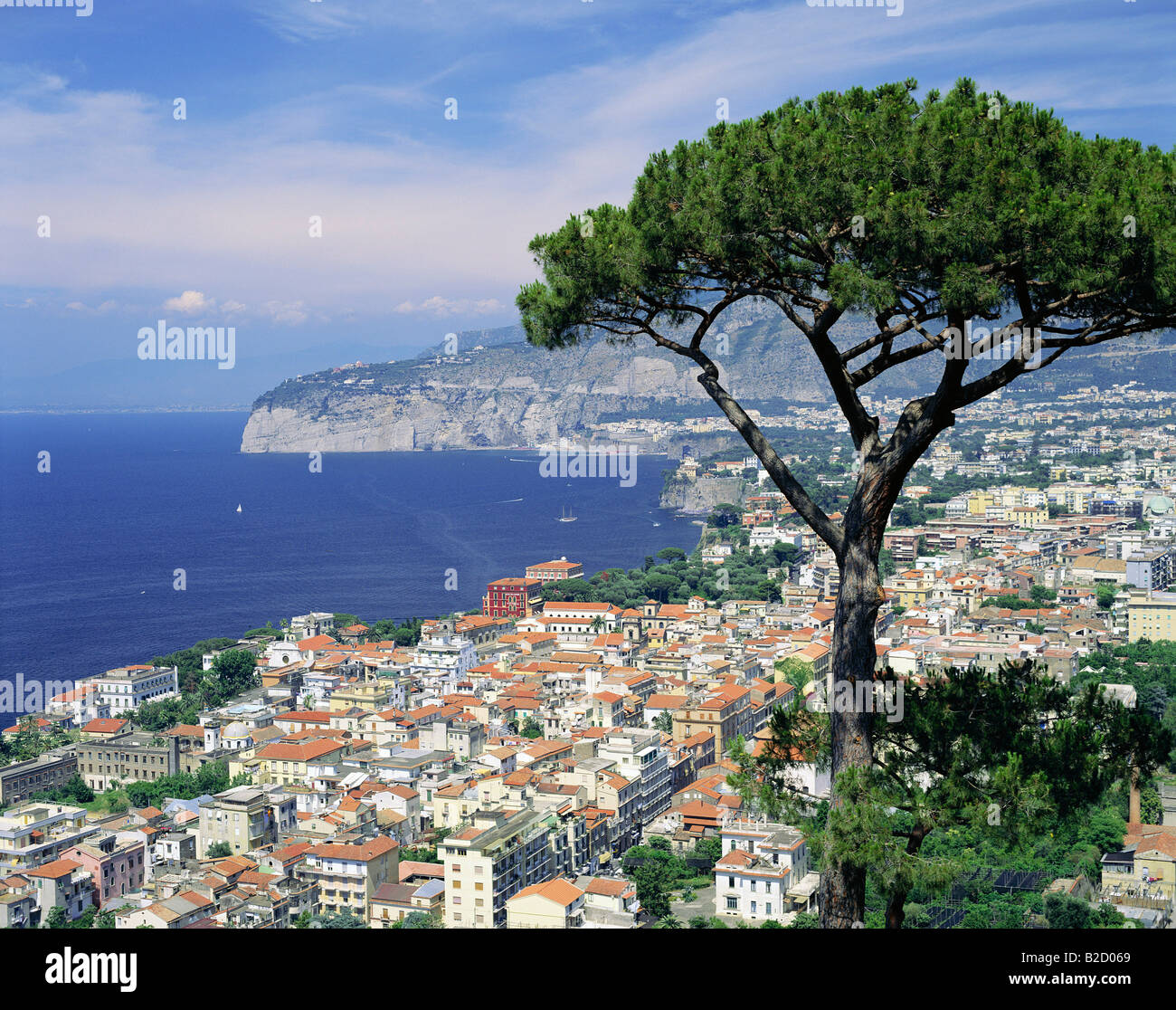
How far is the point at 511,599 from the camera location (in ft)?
77.9

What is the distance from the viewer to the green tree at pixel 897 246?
7.45ft

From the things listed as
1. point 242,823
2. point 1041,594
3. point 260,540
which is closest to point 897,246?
point 242,823

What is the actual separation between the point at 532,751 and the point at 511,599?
11.1 meters

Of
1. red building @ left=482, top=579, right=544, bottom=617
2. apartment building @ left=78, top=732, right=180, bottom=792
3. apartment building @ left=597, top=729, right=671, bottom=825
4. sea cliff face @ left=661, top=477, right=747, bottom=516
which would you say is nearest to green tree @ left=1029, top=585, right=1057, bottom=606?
red building @ left=482, top=579, right=544, bottom=617

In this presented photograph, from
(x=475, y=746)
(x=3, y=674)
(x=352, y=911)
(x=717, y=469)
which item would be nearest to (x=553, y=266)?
(x=352, y=911)

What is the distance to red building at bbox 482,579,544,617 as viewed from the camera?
77.3 feet

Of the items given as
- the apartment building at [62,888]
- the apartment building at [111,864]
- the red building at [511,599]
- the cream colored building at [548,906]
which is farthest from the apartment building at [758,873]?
the red building at [511,599]

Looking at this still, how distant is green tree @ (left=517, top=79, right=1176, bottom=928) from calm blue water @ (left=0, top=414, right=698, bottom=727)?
17.9 metres

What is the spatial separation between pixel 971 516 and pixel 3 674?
24743 millimetres

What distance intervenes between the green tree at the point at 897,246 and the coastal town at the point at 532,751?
0.80 m

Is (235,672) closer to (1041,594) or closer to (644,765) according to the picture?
(644,765)

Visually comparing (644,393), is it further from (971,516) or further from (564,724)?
(564,724)

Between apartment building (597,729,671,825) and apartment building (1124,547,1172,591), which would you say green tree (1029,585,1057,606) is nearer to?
apartment building (1124,547,1172,591)

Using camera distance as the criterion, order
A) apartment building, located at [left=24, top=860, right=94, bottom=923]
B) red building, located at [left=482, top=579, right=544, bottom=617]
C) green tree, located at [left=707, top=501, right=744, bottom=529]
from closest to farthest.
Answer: apartment building, located at [left=24, top=860, right=94, bottom=923]
red building, located at [left=482, top=579, right=544, bottom=617]
green tree, located at [left=707, top=501, right=744, bottom=529]
